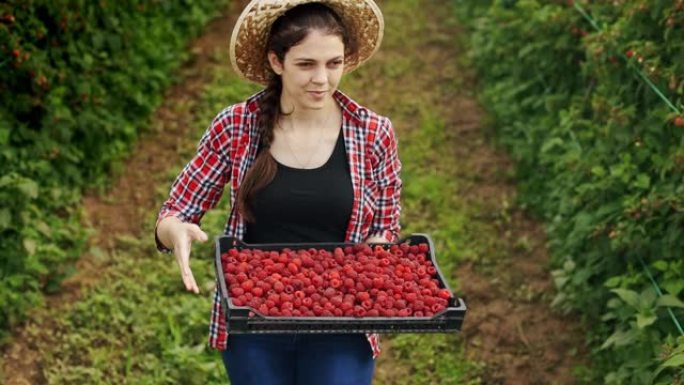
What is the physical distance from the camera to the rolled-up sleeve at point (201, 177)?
3.42 metres

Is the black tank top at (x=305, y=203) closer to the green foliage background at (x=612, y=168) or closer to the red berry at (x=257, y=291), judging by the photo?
the red berry at (x=257, y=291)

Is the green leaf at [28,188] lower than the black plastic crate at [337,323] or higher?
lower

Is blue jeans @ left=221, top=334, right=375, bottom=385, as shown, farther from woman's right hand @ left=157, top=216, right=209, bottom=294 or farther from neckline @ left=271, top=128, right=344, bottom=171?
neckline @ left=271, top=128, right=344, bottom=171

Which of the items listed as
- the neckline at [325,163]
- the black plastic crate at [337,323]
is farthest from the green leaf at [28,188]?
the black plastic crate at [337,323]

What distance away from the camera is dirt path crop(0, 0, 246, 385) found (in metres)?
5.23

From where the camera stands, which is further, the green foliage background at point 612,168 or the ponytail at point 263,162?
the green foliage background at point 612,168

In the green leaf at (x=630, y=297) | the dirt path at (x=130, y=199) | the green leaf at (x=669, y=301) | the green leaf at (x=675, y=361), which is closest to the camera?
the green leaf at (x=675, y=361)

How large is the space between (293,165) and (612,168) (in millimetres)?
2219

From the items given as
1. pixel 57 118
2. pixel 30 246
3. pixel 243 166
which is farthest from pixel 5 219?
pixel 243 166

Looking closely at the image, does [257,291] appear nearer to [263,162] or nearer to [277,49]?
[263,162]

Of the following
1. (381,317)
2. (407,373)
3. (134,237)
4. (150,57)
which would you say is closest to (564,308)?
(407,373)

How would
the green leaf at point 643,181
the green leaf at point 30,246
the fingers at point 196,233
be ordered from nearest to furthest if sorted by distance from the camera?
the fingers at point 196,233
the green leaf at point 643,181
the green leaf at point 30,246

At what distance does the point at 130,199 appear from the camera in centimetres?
661

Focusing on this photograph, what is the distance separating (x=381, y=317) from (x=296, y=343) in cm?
49
